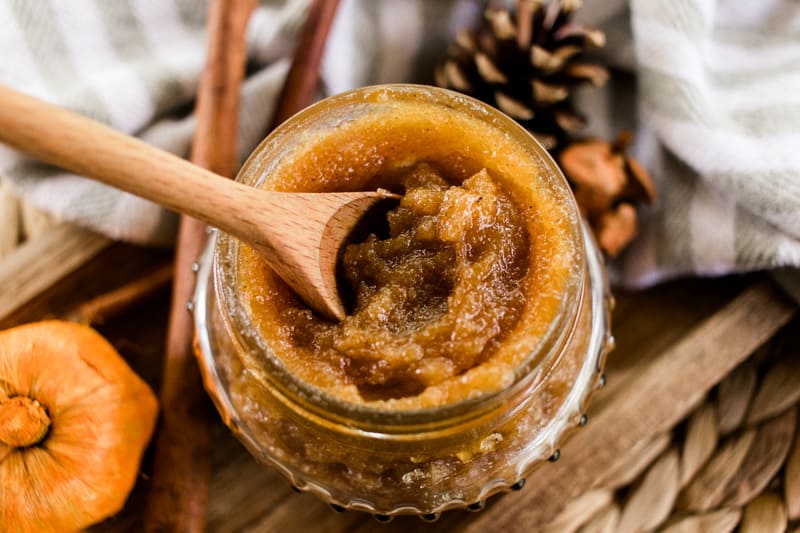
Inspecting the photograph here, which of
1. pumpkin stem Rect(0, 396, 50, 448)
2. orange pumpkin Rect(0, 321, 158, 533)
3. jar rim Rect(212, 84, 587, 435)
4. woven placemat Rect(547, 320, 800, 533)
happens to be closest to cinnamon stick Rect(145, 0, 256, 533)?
orange pumpkin Rect(0, 321, 158, 533)

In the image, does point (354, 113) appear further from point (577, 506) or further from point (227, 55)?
point (577, 506)

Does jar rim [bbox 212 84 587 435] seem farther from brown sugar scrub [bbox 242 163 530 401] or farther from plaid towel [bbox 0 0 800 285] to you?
plaid towel [bbox 0 0 800 285]

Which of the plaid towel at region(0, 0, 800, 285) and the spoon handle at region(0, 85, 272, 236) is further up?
the spoon handle at region(0, 85, 272, 236)

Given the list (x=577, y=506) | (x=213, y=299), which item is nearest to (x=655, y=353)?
(x=577, y=506)

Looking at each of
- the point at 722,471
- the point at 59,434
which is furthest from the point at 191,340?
the point at 722,471

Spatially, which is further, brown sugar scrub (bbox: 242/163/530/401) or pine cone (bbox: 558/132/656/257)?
pine cone (bbox: 558/132/656/257)

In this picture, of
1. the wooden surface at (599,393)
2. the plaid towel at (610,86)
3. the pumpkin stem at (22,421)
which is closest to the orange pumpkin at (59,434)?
Result: the pumpkin stem at (22,421)
